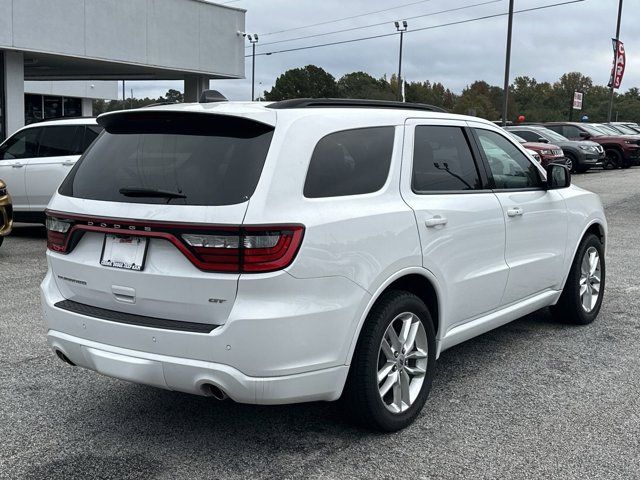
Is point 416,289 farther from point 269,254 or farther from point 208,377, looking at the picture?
point 208,377

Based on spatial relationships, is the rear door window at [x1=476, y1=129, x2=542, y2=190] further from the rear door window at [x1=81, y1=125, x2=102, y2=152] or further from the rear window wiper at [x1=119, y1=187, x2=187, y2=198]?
the rear door window at [x1=81, y1=125, x2=102, y2=152]

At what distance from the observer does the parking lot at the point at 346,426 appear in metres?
3.55

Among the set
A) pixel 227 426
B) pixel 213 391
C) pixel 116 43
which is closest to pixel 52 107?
pixel 116 43

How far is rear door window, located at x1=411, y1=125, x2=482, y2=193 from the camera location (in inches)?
167

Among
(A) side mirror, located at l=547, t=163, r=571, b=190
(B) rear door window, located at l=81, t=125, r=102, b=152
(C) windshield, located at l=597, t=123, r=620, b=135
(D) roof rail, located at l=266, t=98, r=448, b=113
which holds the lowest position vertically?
(A) side mirror, located at l=547, t=163, r=571, b=190

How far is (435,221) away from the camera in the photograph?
4.12 m

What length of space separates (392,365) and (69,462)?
168 centimetres

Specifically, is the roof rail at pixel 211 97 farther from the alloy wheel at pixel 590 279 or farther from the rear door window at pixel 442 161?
the alloy wheel at pixel 590 279

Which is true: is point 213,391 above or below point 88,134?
below

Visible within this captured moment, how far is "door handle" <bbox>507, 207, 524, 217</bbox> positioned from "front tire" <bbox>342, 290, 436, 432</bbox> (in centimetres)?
120

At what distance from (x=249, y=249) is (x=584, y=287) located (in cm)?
381

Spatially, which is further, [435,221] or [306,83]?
[306,83]

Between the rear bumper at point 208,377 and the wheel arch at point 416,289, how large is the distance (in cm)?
20

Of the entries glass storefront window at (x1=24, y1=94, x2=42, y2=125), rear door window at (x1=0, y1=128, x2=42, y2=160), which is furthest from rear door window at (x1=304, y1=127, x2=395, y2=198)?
glass storefront window at (x1=24, y1=94, x2=42, y2=125)
